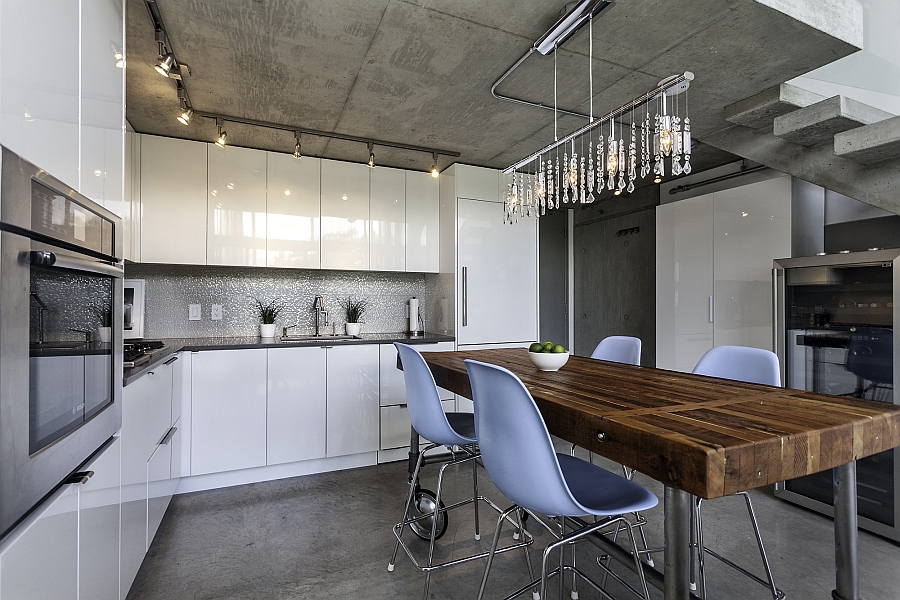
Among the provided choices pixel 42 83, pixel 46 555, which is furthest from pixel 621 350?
pixel 42 83

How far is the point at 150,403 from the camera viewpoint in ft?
6.69

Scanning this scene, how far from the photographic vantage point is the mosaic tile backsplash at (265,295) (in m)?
3.54

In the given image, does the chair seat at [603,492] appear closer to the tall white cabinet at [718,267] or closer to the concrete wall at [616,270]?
the tall white cabinet at [718,267]

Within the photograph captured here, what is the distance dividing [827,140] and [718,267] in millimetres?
1107

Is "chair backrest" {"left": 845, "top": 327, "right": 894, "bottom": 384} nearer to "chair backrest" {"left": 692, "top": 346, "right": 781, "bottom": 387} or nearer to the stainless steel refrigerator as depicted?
the stainless steel refrigerator

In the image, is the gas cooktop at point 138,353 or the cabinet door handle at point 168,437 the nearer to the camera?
the gas cooktop at point 138,353

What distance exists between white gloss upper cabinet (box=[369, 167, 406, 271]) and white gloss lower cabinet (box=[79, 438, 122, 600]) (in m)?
2.57

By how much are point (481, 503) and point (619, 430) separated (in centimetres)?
186

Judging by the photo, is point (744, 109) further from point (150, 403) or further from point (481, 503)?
point (150, 403)

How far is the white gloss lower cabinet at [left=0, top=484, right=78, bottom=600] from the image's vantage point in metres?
0.85

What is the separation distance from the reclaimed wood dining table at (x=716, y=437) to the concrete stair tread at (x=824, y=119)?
1443 millimetres

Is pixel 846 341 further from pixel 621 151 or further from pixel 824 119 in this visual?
pixel 621 151

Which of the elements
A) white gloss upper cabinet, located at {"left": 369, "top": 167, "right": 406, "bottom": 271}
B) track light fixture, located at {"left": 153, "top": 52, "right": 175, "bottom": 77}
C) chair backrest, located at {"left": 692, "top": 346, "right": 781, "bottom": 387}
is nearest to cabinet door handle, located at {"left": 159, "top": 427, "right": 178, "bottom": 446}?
track light fixture, located at {"left": 153, "top": 52, "right": 175, "bottom": 77}

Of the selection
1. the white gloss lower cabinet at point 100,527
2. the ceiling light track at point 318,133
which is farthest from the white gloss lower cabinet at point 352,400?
the white gloss lower cabinet at point 100,527
